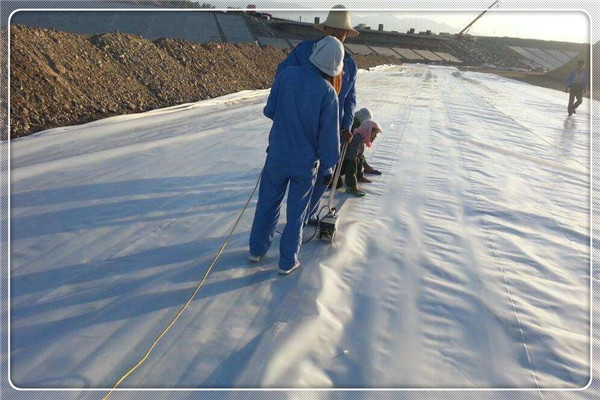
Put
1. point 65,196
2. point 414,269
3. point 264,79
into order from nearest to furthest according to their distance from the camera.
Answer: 1. point 414,269
2. point 65,196
3. point 264,79

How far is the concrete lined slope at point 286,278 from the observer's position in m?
2.02

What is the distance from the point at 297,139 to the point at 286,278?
91 centimetres

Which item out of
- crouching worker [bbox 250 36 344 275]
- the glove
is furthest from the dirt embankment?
the glove

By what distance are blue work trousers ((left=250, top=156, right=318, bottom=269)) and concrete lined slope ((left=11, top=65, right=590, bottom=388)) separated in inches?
7.8

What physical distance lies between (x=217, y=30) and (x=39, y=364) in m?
22.3

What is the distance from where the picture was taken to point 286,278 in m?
2.73

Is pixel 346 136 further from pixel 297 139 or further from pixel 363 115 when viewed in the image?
pixel 363 115

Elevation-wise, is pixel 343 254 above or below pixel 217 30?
below

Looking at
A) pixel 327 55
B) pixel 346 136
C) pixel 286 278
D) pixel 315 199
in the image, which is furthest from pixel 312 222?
pixel 327 55

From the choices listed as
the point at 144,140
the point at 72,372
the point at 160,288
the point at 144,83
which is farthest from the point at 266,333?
the point at 144,83

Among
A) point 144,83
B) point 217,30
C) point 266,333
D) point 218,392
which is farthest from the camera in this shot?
point 217,30

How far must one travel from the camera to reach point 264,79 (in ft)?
45.0

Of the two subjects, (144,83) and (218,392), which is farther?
(144,83)

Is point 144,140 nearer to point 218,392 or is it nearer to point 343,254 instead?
point 343,254
